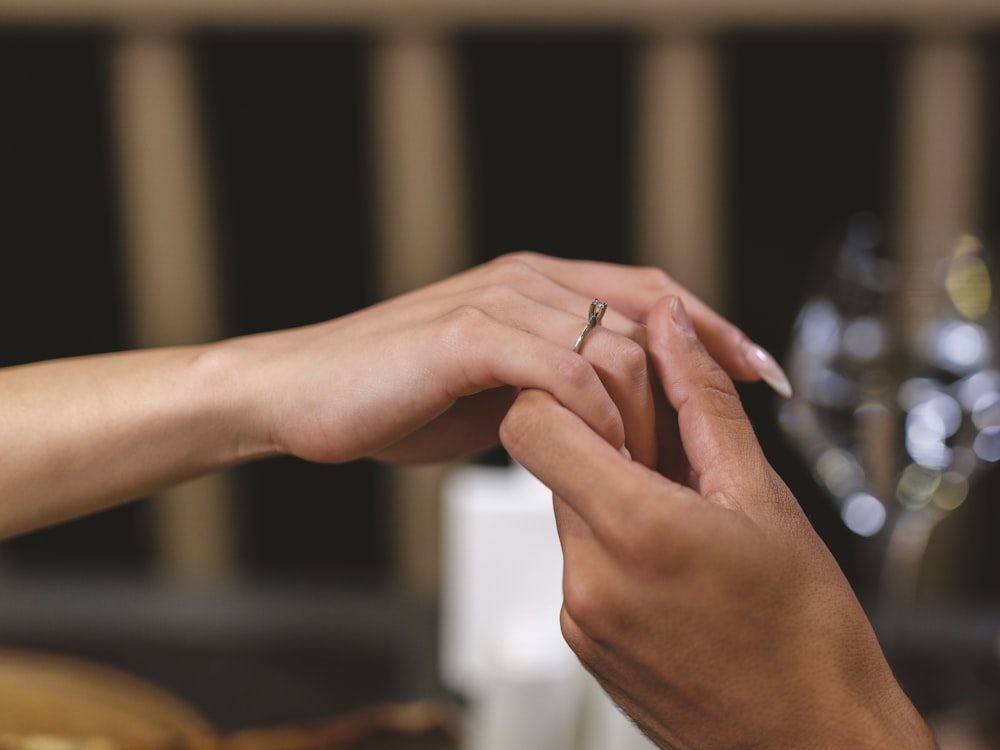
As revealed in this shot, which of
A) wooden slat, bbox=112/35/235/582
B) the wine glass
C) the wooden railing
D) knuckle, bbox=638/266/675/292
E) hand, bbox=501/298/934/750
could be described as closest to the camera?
hand, bbox=501/298/934/750

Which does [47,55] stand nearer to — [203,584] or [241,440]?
[203,584]

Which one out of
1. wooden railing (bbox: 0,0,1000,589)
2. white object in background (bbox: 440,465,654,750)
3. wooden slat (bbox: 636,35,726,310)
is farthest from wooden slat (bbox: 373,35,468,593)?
white object in background (bbox: 440,465,654,750)

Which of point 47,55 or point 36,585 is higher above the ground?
point 47,55

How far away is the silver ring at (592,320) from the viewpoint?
2.01 ft

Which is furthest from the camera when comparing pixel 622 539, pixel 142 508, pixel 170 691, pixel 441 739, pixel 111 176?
pixel 142 508

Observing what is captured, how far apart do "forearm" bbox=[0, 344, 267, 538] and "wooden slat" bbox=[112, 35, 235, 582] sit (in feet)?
3.99

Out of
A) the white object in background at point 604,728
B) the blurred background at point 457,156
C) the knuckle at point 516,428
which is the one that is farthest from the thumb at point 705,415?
the blurred background at point 457,156

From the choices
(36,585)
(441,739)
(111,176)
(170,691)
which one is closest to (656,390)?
(441,739)

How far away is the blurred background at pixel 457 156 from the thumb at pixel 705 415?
1.10 meters

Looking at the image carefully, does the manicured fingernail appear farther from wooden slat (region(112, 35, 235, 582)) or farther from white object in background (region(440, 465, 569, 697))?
wooden slat (region(112, 35, 235, 582))

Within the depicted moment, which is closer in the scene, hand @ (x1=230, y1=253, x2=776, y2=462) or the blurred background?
hand @ (x1=230, y1=253, x2=776, y2=462)

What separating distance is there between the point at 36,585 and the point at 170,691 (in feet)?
1.39

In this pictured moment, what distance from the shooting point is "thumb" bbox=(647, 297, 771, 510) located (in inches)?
22.3

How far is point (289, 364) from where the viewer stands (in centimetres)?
70
